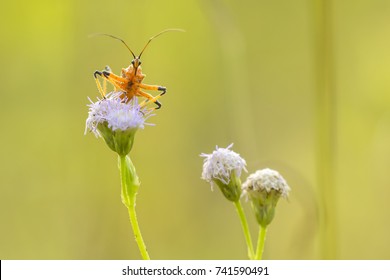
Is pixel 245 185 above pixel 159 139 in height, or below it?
below

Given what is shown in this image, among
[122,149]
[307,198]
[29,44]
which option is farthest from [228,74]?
[29,44]

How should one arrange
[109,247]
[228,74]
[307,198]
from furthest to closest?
[109,247]
[228,74]
[307,198]

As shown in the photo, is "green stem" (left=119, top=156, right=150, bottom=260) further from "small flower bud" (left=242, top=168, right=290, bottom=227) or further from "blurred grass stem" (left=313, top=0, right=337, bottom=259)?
"blurred grass stem" (left=313, top=0, right=337, bottom=259)

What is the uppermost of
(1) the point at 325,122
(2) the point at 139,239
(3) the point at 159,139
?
(3) the point at 159,139

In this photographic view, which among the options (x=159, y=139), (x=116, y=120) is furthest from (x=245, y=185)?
(x=159, y=139)

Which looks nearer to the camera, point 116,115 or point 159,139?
point 116,115

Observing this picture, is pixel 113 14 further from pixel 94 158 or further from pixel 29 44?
pixel 94 158

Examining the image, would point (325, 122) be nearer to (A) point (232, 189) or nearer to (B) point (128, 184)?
(A) point (232, 189)

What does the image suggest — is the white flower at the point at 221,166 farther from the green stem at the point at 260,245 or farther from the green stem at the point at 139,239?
the green stem at the point at 139,239
